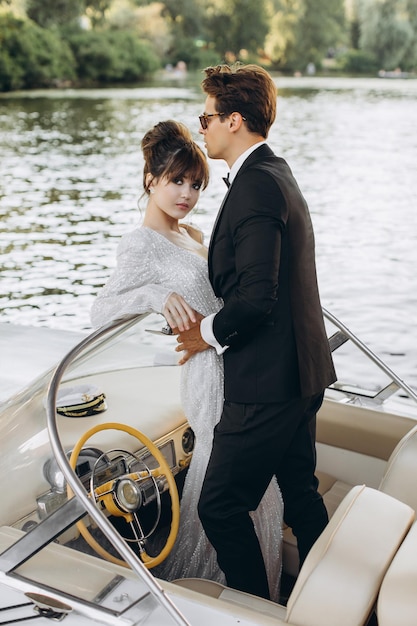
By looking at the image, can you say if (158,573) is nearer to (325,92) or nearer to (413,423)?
(413,423)

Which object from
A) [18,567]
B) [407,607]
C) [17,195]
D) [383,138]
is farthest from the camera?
[383,138]

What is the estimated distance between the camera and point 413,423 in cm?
259

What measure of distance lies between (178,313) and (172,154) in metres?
0.45

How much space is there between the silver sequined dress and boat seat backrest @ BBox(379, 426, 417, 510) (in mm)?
351

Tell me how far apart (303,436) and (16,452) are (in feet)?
2.40

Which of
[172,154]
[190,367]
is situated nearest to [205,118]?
[172,154]

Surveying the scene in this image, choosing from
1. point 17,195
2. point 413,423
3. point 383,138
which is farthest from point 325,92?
point 413,423

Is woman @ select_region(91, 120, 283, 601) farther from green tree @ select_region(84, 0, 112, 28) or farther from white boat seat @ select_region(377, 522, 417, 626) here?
green tree @ select_region(84, 0, 112, 28)

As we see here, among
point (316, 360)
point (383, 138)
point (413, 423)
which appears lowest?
point (383, 138)

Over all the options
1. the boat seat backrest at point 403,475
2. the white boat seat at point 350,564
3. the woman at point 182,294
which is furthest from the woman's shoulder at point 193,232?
the white boat seat at point 350,564

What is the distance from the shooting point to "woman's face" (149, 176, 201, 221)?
2199 millimetres

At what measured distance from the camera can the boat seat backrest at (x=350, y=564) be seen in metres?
1.55

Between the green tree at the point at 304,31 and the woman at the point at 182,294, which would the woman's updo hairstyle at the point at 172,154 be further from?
the green tree at the point at 304,31

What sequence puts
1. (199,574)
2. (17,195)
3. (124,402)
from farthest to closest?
(17,195) < (124,402) < (199,574)
